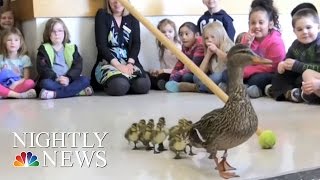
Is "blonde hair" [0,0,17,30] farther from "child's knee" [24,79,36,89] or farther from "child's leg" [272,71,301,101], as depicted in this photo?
"child's leg" [272,71,301,101]

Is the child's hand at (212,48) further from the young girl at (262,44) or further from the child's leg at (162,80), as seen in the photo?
the child's leg at (162,80)

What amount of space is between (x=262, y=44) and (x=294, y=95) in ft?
1.47

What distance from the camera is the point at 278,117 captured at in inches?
76.6

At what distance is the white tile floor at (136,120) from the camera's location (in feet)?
4.01

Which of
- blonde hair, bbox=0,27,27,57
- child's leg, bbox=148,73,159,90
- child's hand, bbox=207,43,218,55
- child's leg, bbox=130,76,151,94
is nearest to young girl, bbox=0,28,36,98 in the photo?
blonde hair, bbox=0,27,27,57

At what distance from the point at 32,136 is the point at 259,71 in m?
1.44

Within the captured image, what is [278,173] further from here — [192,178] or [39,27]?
[39,27]

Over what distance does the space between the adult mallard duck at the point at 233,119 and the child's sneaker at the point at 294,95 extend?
1.20 m

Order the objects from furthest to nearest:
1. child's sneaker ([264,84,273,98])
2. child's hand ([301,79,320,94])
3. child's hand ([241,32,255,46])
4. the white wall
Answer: the white wall → child's hand ([241,32,255,46]) → child's sneaker ([264,84,273,98]) → child's hand ([301,79,320,94])

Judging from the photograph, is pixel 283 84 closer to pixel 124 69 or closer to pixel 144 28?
pixel 124 69

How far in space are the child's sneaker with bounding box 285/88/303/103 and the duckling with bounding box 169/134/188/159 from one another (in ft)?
3.81

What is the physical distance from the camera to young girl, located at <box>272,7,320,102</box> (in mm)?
2377

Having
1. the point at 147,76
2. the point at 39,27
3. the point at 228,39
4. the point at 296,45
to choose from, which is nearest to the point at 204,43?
the point at 228,39

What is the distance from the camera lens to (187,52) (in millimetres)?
3154
